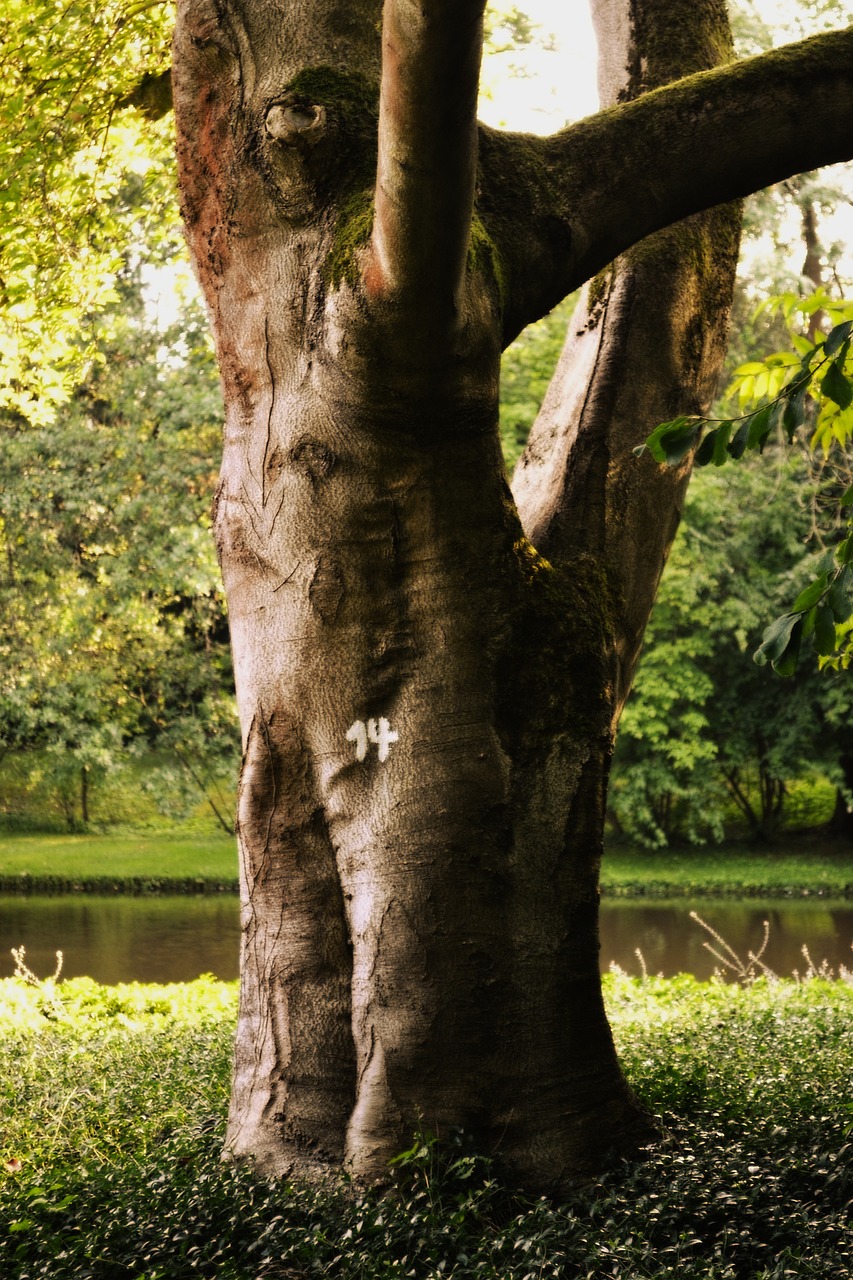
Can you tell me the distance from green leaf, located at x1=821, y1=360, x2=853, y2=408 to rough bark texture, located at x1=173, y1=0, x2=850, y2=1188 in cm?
123

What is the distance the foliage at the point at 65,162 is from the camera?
707cm

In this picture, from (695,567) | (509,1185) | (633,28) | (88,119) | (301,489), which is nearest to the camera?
(509,1185)

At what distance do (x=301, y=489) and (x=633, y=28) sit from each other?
3036 mm

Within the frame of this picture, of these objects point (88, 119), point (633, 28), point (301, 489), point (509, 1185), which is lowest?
point (509, 1185)

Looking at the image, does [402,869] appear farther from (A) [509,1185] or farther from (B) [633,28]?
(B) [633,28]

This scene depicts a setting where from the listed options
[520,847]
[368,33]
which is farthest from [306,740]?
[368,33]

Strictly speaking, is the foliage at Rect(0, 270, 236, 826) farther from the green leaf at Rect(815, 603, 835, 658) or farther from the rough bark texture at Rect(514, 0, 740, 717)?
the green leaf at Rect(815, 603, 835, 658)

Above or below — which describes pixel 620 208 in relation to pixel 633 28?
below

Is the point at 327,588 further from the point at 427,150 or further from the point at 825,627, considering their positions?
the point at 825,627

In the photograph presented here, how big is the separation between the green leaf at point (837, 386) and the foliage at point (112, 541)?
14813 millimetres

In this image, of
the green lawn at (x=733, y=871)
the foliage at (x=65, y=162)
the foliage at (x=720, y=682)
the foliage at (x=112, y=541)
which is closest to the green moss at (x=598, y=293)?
the foliage at (x=65, y=162)

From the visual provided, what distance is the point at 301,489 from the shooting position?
13.1 ft

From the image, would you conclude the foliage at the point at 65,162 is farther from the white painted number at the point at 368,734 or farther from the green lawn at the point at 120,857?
the green lawn at the point at 120,857

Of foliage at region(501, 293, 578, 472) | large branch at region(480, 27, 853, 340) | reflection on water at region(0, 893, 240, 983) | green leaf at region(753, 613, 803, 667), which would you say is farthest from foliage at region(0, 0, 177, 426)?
foliage at region(501, 293, 578, 472)
